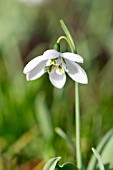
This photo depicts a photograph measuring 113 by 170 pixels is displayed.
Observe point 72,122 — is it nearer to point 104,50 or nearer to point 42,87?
point 42,87

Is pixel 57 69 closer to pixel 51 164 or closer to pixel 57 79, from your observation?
pixel 57 79

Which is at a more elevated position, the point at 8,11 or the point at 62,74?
the point at 8,11

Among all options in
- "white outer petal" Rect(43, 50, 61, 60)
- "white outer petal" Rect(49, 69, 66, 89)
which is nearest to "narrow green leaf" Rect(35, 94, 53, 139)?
"white outer petal" Rect(49, 69, 66, 89)

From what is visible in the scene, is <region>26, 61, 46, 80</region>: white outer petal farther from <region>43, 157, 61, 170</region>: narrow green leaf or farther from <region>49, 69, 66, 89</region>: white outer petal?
<region>43, 157, 61, 170</region>: narrow green leaf

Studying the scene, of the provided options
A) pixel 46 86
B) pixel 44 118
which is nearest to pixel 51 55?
pixel 44 118

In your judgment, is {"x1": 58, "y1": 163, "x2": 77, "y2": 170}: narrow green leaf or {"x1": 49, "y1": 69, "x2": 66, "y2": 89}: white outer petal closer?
{"x1": 58, "y1": 163, "x2": 77, "y2": 170}: narrow green leaf

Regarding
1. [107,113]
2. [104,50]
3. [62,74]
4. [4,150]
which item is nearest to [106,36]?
[104,50]
